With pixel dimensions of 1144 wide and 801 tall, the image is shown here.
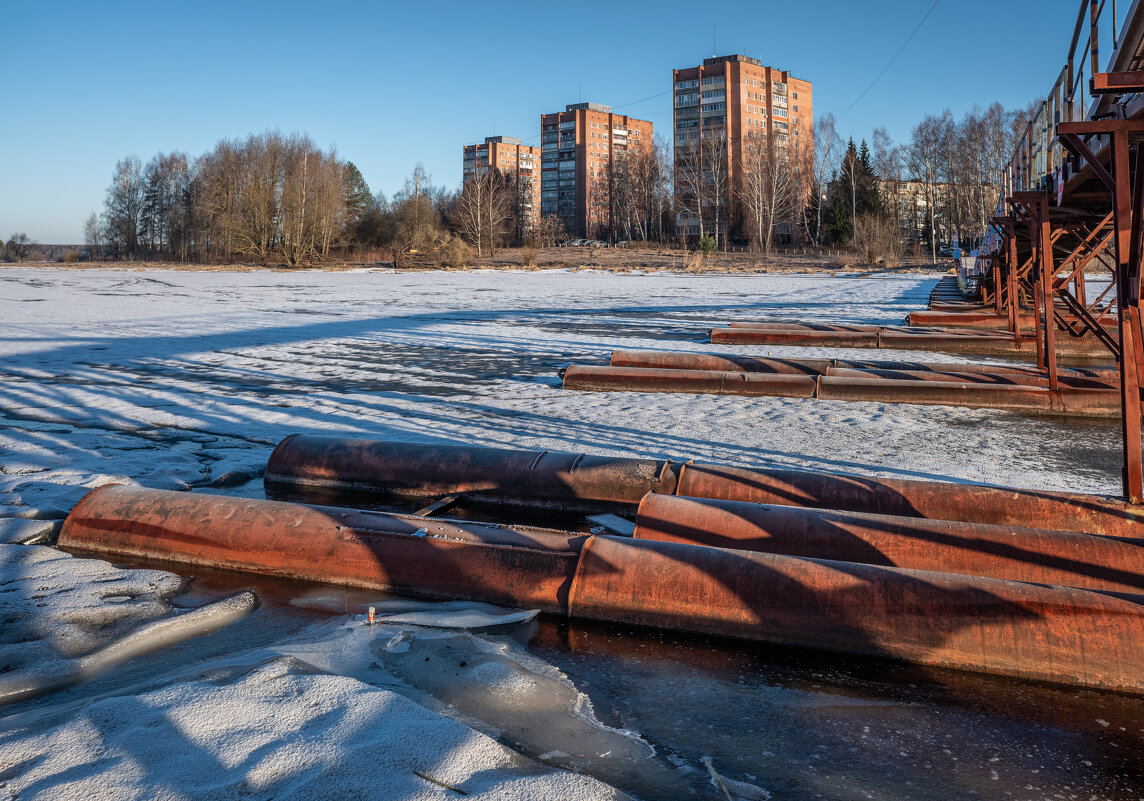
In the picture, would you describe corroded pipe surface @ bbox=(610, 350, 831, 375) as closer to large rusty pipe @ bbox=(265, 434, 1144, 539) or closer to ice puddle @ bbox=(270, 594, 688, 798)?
large rusty pipe @ bbox=(265, 434, 1144, 539)

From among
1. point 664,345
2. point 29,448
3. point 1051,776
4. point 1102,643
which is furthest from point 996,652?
point 664,345

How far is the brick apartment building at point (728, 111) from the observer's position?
78.3m

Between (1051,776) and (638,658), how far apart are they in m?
1.31

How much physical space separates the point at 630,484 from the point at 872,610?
6.16 feet

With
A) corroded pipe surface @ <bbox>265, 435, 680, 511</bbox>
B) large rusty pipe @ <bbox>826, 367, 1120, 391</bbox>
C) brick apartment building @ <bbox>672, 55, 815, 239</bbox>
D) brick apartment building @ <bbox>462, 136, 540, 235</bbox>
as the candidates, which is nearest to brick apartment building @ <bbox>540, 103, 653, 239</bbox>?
brick apartment building @ <bbox>462, 136, 540, 235</bbox>

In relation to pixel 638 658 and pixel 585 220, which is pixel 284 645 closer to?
pixel 638 658

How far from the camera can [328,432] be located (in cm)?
671

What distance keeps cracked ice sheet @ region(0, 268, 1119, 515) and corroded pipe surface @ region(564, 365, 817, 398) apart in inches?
7.8

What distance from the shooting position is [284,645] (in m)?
3.07

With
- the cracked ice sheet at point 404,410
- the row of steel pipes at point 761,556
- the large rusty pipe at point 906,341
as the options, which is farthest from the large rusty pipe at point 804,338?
the row of steel pipes at point 761,556

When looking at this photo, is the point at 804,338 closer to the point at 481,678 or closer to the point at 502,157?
the point at 481,678

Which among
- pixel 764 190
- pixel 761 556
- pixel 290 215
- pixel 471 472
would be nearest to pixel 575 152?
pixel 764 190

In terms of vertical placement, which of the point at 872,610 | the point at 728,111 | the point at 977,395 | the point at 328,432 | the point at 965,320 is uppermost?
the point at 728,111

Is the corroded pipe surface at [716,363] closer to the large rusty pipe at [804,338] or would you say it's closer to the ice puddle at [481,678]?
the large rusty pipe at [804,338]
